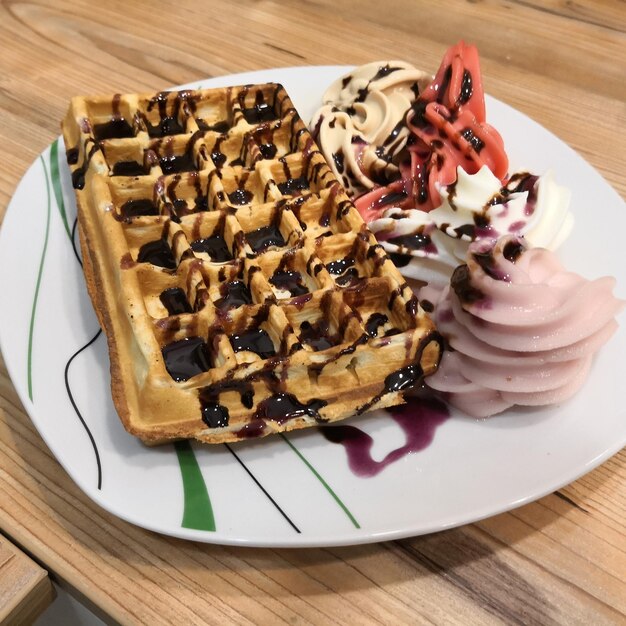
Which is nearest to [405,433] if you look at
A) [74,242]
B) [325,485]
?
[325,485]

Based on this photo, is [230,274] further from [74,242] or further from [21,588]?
[21,588]

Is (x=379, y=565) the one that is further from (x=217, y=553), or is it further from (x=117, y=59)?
(x=117, y=59)

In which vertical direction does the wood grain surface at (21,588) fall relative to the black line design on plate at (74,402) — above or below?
below

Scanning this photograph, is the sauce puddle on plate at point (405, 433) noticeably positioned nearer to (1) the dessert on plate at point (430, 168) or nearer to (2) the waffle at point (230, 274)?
(2) the waffle at point (230, 274)

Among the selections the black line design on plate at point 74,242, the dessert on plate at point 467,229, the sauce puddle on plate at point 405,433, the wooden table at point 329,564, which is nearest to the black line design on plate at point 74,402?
the wooden table at point 329,564

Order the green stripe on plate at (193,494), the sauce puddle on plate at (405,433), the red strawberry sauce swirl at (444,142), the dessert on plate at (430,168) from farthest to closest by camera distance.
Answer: the red strawberry sauce swirl at (444,142) → the dessert on plate at (430,168) → the sauce puddle on plate at (405,433) → the green stripe on plate at (193,494)

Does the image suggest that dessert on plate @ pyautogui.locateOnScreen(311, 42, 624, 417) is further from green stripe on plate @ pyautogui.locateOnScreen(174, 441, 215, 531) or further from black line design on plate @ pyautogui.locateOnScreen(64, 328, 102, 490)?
black line design on plate @ pyautogui.locateOnScreen(64, 328, 102, 490)

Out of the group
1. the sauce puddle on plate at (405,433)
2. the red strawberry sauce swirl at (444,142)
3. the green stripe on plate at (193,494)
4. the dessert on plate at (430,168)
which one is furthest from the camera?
the red strawberry sauce swirl at (444,142)
